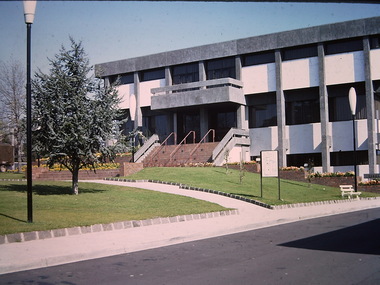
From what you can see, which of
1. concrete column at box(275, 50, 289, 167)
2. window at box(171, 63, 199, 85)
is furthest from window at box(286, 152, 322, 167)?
window at box(171, 63, 199, 85)

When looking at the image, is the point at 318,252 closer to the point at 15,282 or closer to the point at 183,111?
the point at 15,282

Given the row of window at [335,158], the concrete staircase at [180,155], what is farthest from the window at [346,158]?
the concrete staircase at [180,155]

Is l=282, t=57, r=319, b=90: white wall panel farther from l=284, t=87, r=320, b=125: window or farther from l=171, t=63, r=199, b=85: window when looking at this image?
l=171, t=63, r=199, b=85: window

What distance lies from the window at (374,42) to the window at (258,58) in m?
8.76

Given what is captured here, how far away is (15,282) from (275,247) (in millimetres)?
5935

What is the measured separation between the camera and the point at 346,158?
44562mm

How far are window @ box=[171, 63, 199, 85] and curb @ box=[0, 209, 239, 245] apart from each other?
→ 107ft

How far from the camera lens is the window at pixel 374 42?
140ft

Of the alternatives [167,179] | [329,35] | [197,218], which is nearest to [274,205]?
[197,218]

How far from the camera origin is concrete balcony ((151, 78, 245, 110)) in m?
43.7

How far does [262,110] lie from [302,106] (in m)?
3.88

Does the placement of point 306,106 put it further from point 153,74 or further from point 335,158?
point 153,74

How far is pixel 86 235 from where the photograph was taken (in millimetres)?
13688

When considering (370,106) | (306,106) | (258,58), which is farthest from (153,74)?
(370,106)
